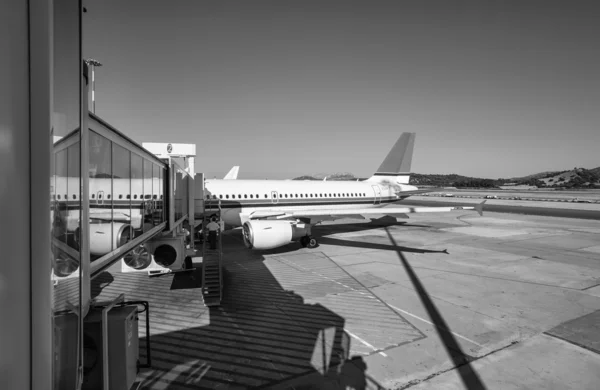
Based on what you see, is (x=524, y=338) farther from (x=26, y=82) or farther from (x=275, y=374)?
(x=26, y=82)

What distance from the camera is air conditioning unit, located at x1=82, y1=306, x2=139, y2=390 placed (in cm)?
293

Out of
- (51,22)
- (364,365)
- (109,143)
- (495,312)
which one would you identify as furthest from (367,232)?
(51,22)

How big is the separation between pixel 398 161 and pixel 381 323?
22.7m

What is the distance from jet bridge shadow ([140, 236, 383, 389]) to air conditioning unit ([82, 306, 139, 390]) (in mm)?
3680

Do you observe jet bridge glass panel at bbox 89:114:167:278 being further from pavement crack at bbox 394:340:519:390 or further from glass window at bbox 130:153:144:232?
pavement crack at bbox 394:340:519:390

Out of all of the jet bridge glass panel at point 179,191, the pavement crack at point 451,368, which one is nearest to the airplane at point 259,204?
the jet bridge glass panel at point 179,191

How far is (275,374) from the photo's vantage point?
6.77 metres

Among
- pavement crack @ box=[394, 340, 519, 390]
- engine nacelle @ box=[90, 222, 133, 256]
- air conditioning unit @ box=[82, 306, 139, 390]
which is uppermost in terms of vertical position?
engine nacelle @ box=[90, 222, 133, 256]

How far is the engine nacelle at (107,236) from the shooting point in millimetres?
3917

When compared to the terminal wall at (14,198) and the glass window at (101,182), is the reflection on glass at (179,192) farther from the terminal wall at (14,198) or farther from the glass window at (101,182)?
the terminal wall at (14,198)

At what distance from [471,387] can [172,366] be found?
6.04 meters

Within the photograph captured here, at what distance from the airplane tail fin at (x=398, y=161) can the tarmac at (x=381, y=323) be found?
43.6 ft

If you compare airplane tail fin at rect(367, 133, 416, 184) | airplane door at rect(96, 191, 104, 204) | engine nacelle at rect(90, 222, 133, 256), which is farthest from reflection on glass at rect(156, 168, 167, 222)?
airplane tail fin at rect(367, 133, 416, 184)

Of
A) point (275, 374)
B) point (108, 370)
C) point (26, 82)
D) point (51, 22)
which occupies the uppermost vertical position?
point (51, 22)
